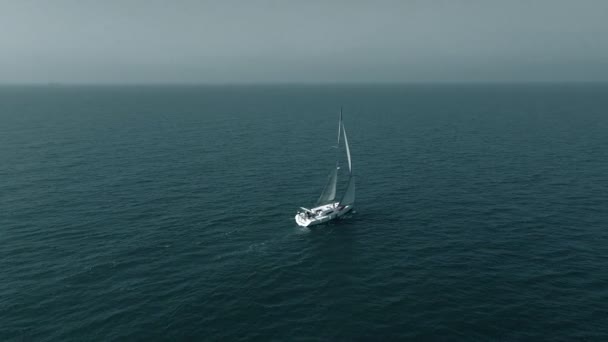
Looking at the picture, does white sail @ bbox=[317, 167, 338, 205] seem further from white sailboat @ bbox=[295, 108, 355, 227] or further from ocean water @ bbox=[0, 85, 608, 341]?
ocean water @ bbox=[0, 85, 608, 341]

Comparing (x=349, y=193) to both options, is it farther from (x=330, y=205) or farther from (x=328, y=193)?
(x=330, y=205)

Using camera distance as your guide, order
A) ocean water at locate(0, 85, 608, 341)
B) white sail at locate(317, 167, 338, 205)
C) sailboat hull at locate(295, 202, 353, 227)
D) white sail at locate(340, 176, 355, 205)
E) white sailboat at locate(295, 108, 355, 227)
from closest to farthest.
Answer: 1. ocean water at locate(0, 85, 608, 341)
2. sailboat hull at locate(295, 202, 353, 227)
3. white sailboat at locate(295, 108, 355, 227)
4. white sail at locate(317, 167, 338, 205)
5. white sail at locate(340, 176, 355, 205)

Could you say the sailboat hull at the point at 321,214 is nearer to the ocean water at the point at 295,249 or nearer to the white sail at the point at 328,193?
the white sail at the point at 328,193

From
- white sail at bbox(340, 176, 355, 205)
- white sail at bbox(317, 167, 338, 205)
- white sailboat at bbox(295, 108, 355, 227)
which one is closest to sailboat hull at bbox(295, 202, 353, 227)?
white sailboat at bbox(295, 108, 355, 227)

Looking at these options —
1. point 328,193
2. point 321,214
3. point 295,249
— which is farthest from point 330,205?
point 295,249

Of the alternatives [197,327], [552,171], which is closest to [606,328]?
[197,327]
